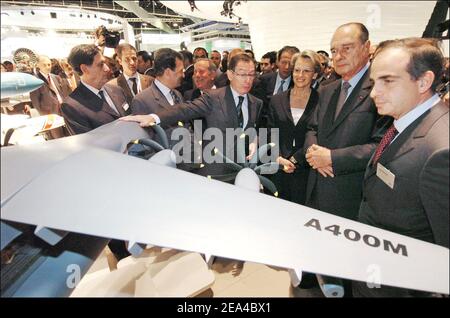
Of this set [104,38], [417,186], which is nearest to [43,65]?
[104,38]

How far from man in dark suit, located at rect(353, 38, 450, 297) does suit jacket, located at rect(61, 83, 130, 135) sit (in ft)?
7.86

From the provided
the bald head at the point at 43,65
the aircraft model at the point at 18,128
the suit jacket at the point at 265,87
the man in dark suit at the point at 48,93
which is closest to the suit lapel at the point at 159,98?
the man in dark suit at the point at 48,93

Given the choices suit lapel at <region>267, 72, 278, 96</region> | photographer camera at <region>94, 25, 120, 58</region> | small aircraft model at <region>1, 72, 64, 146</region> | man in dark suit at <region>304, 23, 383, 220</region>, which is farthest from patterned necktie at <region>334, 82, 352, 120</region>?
photographer camera at <region>94, 25, 120, 58</region>

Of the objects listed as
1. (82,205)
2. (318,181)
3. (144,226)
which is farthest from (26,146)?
(318,181)

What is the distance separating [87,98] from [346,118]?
2447mm

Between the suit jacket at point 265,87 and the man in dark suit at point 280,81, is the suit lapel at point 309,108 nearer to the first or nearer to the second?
the man in dark suit at point 280,81

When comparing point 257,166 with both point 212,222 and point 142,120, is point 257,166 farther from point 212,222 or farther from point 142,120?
→ point 212,222

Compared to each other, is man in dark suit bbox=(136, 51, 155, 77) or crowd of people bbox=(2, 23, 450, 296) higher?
man in dark suit bbox=(136, 51, 155, 77)

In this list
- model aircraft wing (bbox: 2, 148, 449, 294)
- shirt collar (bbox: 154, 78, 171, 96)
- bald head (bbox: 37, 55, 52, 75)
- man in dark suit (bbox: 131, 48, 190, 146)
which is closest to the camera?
model aircraft wing (bbox: 2, 148, 449, 294)

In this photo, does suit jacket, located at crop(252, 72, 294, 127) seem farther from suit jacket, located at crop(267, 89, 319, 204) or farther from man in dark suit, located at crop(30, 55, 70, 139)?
man in dark suit, located at crop(30, 55, 70, 139)

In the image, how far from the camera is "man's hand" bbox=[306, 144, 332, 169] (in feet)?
7.35

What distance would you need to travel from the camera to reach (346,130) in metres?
2.27

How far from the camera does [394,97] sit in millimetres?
1560

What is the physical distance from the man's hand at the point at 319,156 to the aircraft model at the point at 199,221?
1.27 metres
